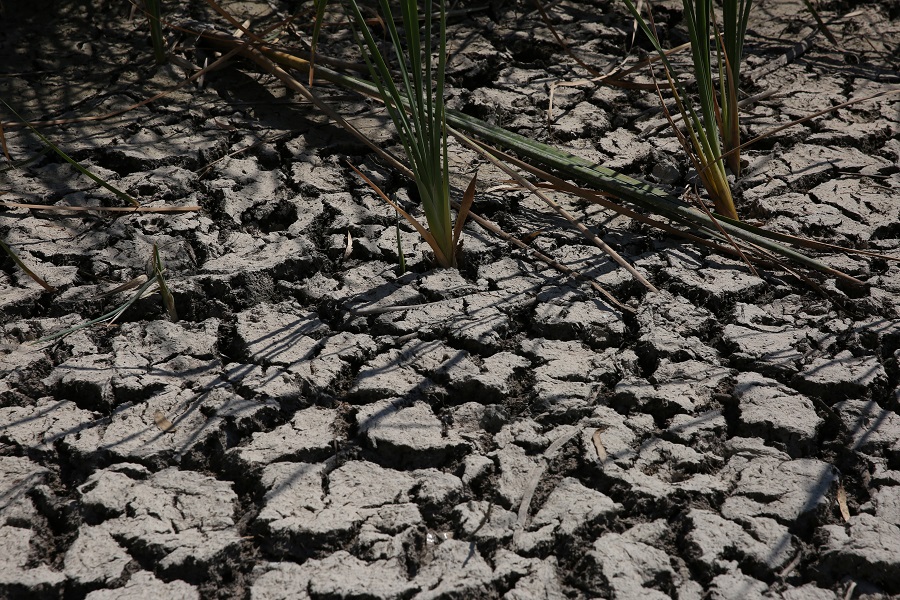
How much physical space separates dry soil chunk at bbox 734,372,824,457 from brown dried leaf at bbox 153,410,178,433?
100cm

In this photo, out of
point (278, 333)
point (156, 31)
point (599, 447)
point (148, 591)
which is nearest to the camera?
point (148, 591)

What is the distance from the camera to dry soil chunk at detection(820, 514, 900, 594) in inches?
43.8

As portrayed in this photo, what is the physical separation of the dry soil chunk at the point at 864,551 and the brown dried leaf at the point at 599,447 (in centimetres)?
35

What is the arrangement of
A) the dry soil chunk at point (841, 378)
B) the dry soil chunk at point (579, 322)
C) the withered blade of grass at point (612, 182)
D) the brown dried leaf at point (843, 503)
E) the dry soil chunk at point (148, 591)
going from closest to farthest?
the dry soil chunk at point (148, 591)
the brown dried leaf at point (843, 503)
the dry soil chunk at point (841, 378)
the dry soil chunk at point (579, 322)
the withered blade of grass at point (612, 182)

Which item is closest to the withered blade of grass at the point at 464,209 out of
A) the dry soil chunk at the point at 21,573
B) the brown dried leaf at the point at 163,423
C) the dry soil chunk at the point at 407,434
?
the dry soil chunk at the point at 407,434

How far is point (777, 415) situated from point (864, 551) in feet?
0.94

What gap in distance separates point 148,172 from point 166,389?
761mm

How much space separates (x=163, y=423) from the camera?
1351 millimetres

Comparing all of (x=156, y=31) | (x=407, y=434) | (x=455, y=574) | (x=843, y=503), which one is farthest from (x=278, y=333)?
(x=156, y=31)

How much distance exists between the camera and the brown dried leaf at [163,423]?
1340 millimetres

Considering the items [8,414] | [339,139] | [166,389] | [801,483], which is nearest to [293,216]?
[339,139]

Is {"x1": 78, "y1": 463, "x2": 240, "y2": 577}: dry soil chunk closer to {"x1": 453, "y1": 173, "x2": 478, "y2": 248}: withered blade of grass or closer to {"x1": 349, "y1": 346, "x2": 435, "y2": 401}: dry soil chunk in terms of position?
{"x1": 349, "y1": 346, "x2": 435, "y2": 401}: dry soil chunk

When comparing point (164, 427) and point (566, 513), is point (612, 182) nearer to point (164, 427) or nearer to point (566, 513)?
point (566, 513)

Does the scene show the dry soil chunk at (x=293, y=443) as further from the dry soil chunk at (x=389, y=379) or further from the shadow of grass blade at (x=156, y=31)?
the shadow of grass blade at (x=156, y=31)
